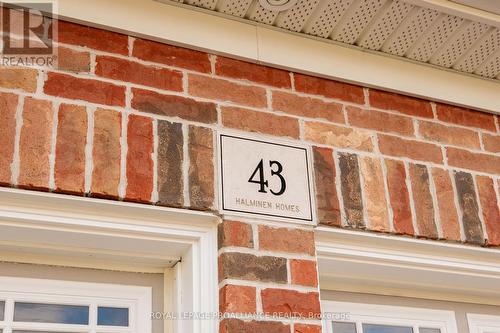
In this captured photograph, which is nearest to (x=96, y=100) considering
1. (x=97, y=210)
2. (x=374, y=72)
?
(x=97, y=210)

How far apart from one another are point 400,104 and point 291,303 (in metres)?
0.91

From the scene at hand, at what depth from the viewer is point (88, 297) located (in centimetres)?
204

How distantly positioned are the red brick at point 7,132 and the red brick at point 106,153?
0.21 m

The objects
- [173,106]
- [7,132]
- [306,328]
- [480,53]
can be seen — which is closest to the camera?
[7,132]

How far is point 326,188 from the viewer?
2.25 metres

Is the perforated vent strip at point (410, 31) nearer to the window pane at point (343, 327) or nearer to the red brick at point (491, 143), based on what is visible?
the red brick at point (491, 143)

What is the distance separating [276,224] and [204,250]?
9.0 inches

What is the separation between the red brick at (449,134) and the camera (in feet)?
8.39

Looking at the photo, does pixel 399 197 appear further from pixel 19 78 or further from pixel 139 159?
pixel 19 78

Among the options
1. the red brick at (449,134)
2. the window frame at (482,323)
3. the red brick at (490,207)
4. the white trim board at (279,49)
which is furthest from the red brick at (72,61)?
the window frame at (482,323)

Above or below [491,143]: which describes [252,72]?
above

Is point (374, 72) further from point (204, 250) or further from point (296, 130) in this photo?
point (204, 250)

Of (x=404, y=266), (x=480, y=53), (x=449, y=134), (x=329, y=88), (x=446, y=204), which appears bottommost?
(x=404, y=266)

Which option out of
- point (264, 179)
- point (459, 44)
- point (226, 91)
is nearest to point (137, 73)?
point (226, 91)
